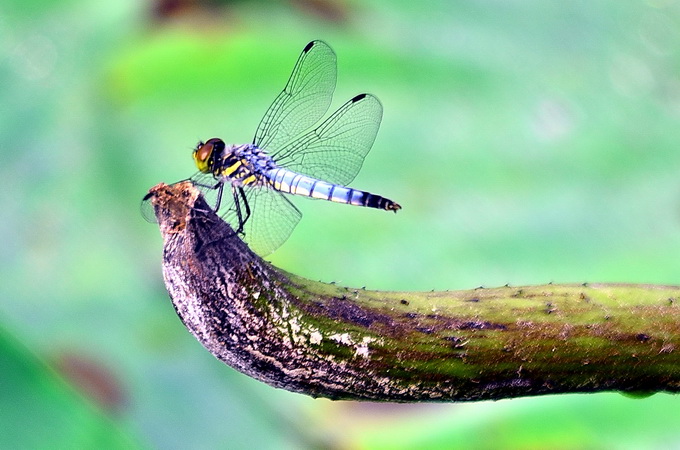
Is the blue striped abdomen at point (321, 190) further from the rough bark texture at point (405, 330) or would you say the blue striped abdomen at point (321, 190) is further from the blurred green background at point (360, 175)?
the rough bark texture at point (405, 330)

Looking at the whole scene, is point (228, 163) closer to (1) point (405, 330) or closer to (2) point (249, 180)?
(2) point (249, 180)

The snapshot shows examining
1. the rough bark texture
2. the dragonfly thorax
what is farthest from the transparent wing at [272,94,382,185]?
the rough bark texture

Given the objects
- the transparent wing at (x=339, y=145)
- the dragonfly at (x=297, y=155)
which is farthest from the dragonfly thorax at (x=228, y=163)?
the transparent wing at (x=339, y=145)

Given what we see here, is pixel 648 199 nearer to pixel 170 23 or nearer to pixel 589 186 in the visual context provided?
pixel 589 186

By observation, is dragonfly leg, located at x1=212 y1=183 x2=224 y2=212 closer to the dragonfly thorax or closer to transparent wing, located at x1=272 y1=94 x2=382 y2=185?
the dragonfly thorax

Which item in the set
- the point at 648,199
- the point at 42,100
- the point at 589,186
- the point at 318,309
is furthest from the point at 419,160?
the point at 318,309

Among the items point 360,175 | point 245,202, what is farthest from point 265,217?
point 360,175

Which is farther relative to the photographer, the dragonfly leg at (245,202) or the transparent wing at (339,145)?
the transparent wing at (339,145)
